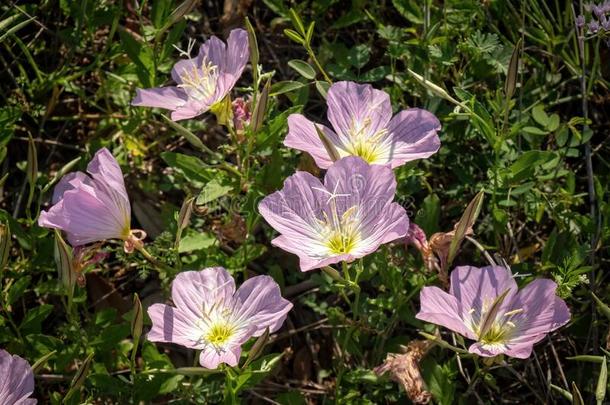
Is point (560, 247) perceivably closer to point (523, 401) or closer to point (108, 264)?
point (523, 401)

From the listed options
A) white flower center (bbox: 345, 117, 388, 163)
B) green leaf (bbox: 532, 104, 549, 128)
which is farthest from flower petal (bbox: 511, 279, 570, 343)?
green leaf (bbox: 532, 104, 549, 128)

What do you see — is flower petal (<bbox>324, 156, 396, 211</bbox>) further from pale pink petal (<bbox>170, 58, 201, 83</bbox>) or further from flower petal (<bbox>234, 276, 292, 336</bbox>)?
pale pink petal (<bbox>170, 58, 201, 83</bbox>)

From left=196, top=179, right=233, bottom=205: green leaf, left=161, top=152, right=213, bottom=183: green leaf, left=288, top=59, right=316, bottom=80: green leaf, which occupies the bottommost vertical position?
left=196, top=179, right=233, bottom=205: green leaf

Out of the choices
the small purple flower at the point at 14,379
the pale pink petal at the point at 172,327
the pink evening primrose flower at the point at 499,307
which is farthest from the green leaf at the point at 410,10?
the small purple flower at the point at 14,379

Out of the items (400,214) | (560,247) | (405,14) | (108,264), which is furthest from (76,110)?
(560,247)

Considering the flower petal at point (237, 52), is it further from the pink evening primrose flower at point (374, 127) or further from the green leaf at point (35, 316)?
the green leaf at point (35, 316)

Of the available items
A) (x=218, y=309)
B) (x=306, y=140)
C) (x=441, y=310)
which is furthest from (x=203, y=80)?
(x=441, y=310)
